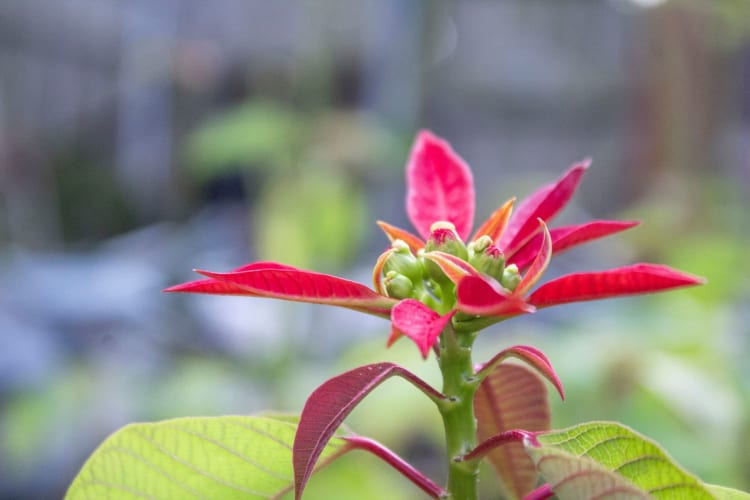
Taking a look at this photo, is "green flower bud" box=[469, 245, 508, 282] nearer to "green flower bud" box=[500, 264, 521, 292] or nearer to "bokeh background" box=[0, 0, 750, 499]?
"green flower bud" box=[500, 264, 521, 292]

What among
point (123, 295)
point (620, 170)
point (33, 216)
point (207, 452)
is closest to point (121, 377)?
point (123, 295)

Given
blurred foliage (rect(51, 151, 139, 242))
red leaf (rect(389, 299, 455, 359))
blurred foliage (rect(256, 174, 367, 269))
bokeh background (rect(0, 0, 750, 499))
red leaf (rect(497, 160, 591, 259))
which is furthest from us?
blurred foliage (rect(51, 151, 139, 242))

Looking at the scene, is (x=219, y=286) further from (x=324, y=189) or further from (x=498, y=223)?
(x=324, y=189)

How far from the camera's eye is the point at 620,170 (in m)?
3.52

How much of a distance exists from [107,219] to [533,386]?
11.8 ft

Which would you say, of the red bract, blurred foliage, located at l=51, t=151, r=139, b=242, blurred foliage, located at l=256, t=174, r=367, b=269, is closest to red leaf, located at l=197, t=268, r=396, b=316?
the red bract

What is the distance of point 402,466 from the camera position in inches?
13.6

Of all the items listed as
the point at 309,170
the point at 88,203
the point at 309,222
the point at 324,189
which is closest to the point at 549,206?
the point at 309,222

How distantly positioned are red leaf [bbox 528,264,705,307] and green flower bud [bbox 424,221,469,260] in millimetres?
51

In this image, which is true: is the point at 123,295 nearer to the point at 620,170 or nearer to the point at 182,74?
the point at 182,74

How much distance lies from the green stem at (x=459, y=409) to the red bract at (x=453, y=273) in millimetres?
15

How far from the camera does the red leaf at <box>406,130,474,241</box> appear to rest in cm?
42

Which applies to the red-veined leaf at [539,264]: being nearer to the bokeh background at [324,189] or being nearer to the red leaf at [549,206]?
the red leaf at [549,206]

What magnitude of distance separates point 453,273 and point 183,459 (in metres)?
0.14
